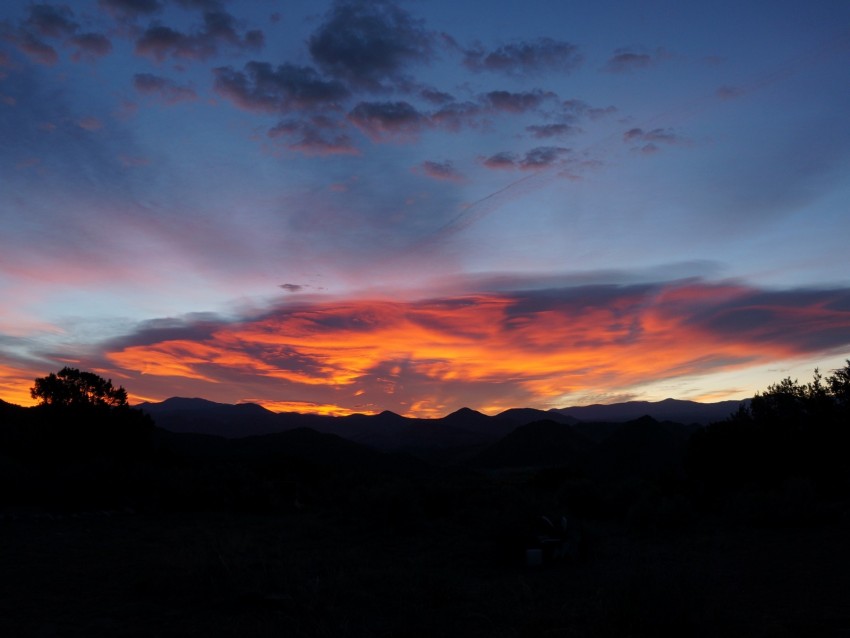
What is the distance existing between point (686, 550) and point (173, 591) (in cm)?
1080

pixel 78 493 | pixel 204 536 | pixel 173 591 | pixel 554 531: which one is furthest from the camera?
pixel 78 493

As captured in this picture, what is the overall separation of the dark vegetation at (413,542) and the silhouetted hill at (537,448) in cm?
4082

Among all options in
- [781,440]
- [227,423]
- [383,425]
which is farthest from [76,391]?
[383,425]

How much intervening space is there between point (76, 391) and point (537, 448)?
57.6 m

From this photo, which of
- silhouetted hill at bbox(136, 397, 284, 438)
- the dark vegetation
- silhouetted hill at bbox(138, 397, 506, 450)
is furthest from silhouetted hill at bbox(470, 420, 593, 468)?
silhouetted hill at bbox(136, 397, 284, 438)

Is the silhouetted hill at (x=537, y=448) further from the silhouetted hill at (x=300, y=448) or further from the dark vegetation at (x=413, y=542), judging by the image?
the dark vegetation at (x=413, y=542)

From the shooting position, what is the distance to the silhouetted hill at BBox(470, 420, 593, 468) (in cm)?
7644

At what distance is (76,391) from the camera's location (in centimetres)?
3356

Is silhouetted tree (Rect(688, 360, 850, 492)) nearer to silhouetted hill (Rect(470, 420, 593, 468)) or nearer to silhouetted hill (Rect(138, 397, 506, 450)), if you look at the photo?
silhouetted hill (Rect(470, 420, 593, 468))

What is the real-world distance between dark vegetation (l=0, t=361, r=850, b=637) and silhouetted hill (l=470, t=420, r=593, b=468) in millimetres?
40816

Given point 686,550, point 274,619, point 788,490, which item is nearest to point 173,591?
point 274,619

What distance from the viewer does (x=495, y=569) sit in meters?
12.9

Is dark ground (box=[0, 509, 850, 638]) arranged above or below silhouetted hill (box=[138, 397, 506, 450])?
below

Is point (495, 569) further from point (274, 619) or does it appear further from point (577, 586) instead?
point (274, 619)
